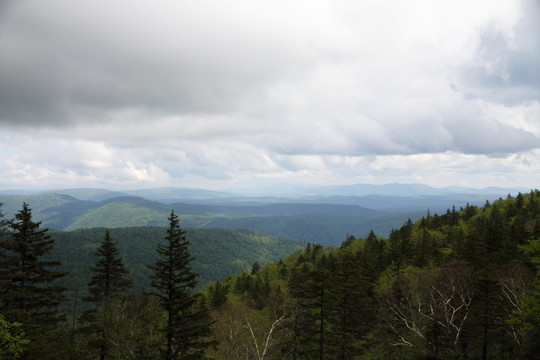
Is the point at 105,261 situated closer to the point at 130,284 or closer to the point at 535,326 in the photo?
the point at 130,284

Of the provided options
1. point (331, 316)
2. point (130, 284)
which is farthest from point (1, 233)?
point (331, 316)

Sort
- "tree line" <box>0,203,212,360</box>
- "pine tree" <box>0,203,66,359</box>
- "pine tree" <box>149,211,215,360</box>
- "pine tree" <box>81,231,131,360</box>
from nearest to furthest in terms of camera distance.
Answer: "tree line" <box>0,203,212,360</box>, "pine tree" <box>149,211,215,360</box>, "pine tree" <box>0,203,66,359</box>, "pine tree" <box>81,231,131,360</box>

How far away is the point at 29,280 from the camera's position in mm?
22547

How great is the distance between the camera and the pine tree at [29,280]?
67.1 feet

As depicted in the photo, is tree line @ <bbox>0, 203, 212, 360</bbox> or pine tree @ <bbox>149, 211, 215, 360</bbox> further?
pine tree @ <bbox>149, 211, 215, 360</bbox>

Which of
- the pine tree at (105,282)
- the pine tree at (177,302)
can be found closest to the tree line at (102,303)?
the pine tree at (177,302)

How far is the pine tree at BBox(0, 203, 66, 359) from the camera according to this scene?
20453 mm

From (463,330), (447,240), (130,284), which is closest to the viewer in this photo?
(463,330)

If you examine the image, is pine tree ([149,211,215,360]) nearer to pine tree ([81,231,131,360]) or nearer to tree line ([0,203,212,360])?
tree line ([0,203,212,360])

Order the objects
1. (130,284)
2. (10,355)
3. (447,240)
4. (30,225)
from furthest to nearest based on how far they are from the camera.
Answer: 1. (447,240)
2. (130,284)
3. (30,225)
4. (10,355)

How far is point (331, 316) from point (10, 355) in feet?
92.0

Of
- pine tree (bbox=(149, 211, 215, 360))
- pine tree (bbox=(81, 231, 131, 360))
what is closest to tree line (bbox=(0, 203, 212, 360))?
pine tree (bbox=(149, 211, 215, 360))

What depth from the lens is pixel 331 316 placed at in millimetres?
32656

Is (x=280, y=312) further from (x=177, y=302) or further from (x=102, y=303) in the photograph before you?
(x=177, y=302)
